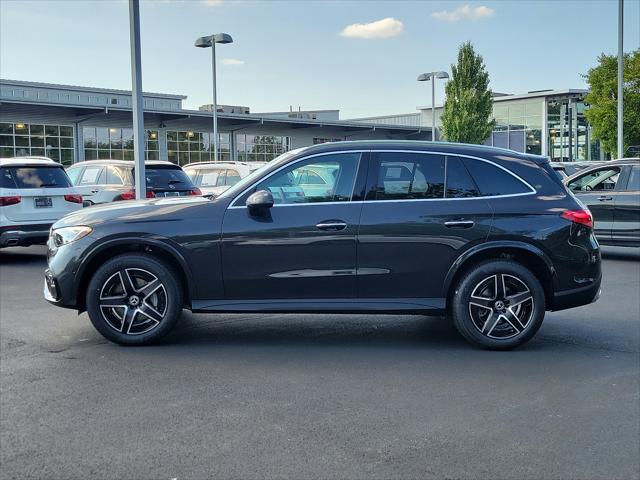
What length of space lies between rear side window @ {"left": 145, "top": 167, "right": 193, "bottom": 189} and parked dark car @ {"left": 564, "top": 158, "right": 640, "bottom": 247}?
767 cm

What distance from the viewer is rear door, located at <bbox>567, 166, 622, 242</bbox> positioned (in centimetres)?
1252

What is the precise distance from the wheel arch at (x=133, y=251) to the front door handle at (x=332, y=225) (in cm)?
121

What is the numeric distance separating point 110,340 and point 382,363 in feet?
7.85

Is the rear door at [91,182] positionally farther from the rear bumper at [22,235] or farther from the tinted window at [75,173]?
the rear bumper at [22,235]

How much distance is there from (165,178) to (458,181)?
374 inches

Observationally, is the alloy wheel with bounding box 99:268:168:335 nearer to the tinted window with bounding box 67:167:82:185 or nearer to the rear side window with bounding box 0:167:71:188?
the rear side window with bounding box 0:167:71:188

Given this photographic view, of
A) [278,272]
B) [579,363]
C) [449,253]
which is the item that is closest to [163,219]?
[278,272]

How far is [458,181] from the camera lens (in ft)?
21.0

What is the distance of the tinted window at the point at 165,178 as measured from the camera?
14.7 metres

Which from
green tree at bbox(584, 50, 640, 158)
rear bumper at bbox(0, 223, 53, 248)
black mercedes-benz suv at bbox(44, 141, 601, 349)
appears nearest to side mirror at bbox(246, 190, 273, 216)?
black mercedes-benz suv at bbox(44, 141, 601, 349)

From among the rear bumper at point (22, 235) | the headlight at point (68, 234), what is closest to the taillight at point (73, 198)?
the rear bumper at point (22, 235)

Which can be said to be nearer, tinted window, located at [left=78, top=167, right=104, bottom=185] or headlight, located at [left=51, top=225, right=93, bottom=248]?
headlight, located at [left=51, top=225, right=93, bottom=248]

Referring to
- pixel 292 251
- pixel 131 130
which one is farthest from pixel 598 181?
pixel 131 130

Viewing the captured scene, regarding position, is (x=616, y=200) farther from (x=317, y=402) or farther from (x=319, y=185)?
(x=317, y=402)
